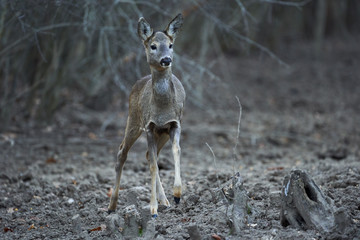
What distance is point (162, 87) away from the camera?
634 centimetres

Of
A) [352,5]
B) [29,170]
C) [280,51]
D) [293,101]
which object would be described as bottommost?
[29,170]

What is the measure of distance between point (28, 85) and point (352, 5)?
47.6ft

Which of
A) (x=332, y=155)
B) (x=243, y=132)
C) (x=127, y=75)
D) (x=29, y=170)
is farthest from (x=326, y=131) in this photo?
(x=29, y=170)

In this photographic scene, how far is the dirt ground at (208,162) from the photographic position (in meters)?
5.67

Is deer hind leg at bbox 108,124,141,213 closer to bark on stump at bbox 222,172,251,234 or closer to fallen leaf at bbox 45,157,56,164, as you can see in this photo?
bark on stump at bbox 222,172,251,234

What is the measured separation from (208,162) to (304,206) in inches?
219

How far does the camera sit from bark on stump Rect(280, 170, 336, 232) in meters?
5.12

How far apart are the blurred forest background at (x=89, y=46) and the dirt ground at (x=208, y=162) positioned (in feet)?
2.14

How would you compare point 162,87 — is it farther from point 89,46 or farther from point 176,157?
point 89,46

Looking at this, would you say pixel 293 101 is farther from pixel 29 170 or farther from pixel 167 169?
pixel 29 170

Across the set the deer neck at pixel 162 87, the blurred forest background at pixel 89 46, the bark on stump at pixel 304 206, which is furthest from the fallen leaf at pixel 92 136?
the bark on stump at pixel 304 206

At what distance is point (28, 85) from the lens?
12.2m

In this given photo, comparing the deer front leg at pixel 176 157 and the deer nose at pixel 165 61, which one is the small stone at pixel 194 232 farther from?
the deer nose at pixel 165 61

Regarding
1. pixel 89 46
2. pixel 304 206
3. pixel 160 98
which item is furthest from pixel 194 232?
pixel 89 46
